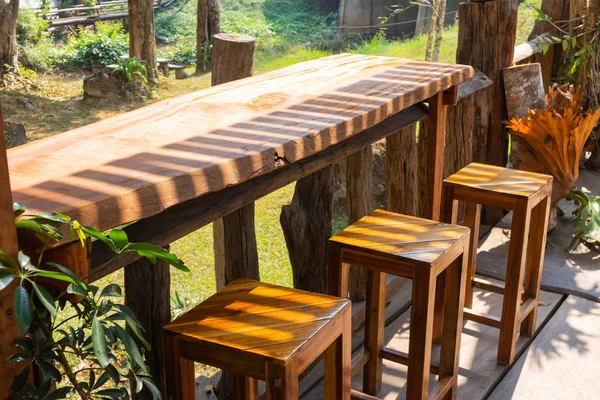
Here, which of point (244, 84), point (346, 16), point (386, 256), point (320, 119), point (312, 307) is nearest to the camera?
point (312, 307)

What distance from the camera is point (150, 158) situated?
1.51 meters

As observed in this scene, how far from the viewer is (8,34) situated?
37.5 ft

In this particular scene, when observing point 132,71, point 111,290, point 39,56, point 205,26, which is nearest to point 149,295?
point 111,290

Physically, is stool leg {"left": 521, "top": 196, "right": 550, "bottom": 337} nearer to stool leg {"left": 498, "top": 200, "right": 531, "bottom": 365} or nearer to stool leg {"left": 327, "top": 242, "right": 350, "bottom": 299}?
stool leg {"left": 498, "top": 200, "right": 531, "bottom": 365}

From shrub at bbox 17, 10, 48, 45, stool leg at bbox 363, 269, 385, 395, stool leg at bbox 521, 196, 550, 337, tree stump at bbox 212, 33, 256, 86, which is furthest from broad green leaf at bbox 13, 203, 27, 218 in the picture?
shrub at bbox 17, 10, 48, 45

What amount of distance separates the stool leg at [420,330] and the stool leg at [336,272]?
8.6 inches

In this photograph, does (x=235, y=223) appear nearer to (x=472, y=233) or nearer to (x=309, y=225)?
(x=309, y=225)

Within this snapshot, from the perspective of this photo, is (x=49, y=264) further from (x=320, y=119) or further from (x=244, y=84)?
(x=244, y=84)

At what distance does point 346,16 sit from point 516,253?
17.5m

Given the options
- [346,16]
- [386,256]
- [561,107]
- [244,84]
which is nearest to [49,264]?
[386,256]

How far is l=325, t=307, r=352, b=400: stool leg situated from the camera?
169cm

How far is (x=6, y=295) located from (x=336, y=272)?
110 cm

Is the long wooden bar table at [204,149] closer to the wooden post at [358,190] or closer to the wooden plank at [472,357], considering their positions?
the wooden post at [358,190]

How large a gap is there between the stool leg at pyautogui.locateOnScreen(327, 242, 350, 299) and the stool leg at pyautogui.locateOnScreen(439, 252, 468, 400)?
0.34m
